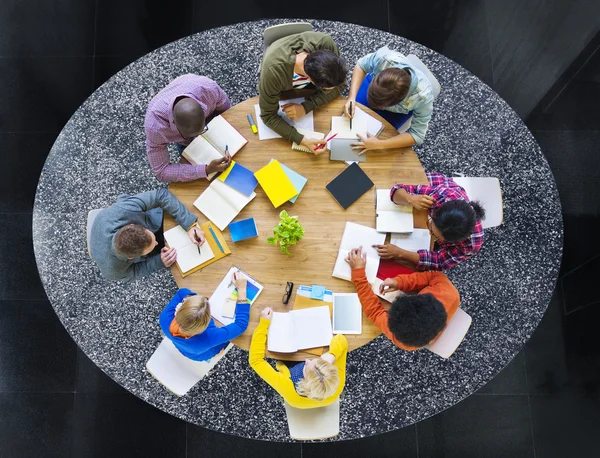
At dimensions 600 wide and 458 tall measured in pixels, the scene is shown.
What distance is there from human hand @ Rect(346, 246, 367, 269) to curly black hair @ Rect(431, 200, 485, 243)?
37cm

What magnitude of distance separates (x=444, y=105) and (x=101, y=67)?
2.52 m

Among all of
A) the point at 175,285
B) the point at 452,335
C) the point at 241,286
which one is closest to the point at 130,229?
the point at 241,286

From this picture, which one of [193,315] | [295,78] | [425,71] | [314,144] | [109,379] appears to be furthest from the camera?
[109,379]

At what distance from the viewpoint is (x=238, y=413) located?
3.08m

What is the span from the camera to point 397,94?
7.47 ft

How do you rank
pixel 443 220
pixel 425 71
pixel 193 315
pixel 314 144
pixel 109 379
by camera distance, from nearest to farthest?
pixel 193 315 < pixel 443 220 < pixel 314 144 < pixel 425 71 < pixel 109 379

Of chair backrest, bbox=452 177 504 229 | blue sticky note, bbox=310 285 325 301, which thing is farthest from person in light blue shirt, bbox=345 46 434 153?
blue sticky note, bbox=310 285 325 301

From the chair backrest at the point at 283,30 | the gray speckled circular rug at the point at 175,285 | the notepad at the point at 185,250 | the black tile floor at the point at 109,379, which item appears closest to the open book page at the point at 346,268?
the notepad at the point at 185,250

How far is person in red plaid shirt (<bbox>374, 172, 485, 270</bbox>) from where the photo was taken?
2.14 meters

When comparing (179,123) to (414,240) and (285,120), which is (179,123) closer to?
(285,120)

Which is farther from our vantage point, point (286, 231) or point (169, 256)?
point (169, 256)

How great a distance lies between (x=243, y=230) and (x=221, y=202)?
0.18m

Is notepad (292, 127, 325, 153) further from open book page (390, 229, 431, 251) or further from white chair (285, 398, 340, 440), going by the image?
white chair (285, 398, 340, 440)

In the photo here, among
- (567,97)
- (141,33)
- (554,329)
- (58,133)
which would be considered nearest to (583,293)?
(554,329)
